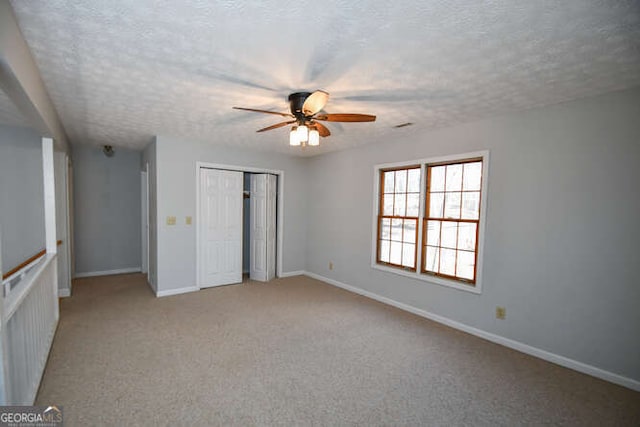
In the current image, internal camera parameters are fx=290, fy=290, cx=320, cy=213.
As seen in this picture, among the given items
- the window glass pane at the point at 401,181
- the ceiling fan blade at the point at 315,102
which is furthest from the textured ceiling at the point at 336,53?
the window glass pane at the point at 401,181

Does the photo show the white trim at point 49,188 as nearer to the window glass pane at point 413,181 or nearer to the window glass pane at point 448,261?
the window glass pane at point 413,181

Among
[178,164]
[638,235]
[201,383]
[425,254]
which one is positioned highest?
[178,164]

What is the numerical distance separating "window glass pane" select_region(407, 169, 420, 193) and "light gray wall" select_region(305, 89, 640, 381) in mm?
312

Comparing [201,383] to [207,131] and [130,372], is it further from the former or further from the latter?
[207,131]

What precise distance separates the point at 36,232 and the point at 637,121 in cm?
671

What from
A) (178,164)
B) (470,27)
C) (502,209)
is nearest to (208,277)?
(178,164)

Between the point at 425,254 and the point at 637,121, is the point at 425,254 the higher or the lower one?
the lower one

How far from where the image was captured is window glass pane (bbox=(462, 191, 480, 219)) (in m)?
3.41

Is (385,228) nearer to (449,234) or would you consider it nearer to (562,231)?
(449,234)

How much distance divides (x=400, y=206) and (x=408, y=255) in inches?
28.4

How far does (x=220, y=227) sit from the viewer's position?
504 centimetres

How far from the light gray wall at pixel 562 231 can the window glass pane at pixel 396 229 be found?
2.69ft

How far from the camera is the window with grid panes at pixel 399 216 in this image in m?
4.08

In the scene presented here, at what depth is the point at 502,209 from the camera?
10.3 feet
